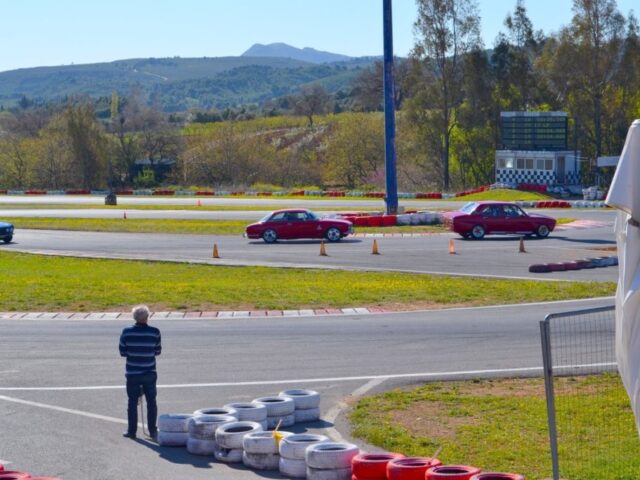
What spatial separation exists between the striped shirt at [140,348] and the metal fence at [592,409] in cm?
477

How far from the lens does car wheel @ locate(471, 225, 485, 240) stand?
38281 millimetres

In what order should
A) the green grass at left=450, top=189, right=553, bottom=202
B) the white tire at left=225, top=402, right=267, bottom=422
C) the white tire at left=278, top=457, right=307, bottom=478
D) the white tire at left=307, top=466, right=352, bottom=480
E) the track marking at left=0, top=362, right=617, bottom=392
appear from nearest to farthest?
the white tire at left=307, top=466, right=352, bottom=480 < the white tire at left=278, top=457, right=307, bottom=478 < the white tire at left=225, top=402, right=267, bottom=422 < the track marking at left=0, top=362, right=617, bottom=392 < the green grass at left=450, top=189, right=553, bottom=202

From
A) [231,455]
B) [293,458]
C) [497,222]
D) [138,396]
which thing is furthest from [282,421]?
[497,222]

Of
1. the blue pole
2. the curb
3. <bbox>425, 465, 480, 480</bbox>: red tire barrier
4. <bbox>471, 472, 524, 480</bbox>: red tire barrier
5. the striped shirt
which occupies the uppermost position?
the blue pole

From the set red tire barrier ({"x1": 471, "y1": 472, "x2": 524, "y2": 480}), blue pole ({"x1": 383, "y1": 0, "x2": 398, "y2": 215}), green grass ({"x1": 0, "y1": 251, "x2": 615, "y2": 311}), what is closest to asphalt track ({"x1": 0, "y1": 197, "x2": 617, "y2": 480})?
green grass ({"x1": 0, "y1": 251, "x2": 615, "y2": 311})

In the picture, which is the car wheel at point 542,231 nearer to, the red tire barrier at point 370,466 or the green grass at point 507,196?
the green grass at point 507,196

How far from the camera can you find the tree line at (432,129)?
7456 cm

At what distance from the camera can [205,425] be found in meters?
11.7

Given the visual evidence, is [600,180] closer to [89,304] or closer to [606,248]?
[606,248]

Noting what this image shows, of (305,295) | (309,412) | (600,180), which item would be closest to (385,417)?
(309,412)

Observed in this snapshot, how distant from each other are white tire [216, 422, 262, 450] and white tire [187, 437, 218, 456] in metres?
0.19

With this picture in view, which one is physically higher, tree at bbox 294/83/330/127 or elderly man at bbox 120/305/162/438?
tree at bbox 294/83/330/127

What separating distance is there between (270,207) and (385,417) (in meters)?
48.6

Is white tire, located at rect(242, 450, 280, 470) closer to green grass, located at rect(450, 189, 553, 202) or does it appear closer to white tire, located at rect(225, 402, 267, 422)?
white tire, located at rect(225, 402, 267, 422)
